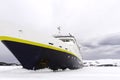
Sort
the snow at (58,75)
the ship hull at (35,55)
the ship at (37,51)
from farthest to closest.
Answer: the ship hull at (35,55) < the ship at (37,51) < the snow at (58,75)

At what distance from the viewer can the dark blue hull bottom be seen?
2109 centimetres

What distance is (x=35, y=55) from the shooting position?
71.2 feet

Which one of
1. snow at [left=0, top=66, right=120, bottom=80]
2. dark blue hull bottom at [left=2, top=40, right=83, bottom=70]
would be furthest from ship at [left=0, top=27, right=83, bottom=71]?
snow at [left=0, top=66, right=120, bottom=80]

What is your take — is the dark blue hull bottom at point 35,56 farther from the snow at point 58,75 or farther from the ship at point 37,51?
the snow at point 58,75

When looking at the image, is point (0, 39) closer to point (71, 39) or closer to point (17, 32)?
point (17, 32)

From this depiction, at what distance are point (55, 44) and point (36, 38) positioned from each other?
2.40 m

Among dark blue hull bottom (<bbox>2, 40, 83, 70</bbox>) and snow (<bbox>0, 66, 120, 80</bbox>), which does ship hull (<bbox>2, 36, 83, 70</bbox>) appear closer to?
dark blue hull bottom (<bbox>2, 40, 83, 70</bbox>)

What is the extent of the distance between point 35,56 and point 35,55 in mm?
111

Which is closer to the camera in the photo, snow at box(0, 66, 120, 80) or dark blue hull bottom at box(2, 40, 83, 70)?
snow at box(0, 66, 120, 80)

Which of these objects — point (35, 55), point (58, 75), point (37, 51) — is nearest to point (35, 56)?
point (35, 55)

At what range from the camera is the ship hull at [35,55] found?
21.1 metres

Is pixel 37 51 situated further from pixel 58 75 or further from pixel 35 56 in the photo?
pixel 58 75

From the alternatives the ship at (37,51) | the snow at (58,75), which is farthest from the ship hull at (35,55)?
the snow at (58,75)

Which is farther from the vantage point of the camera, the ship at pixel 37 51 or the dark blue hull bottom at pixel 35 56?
the dark blue hull bottom at pixel 35 56
